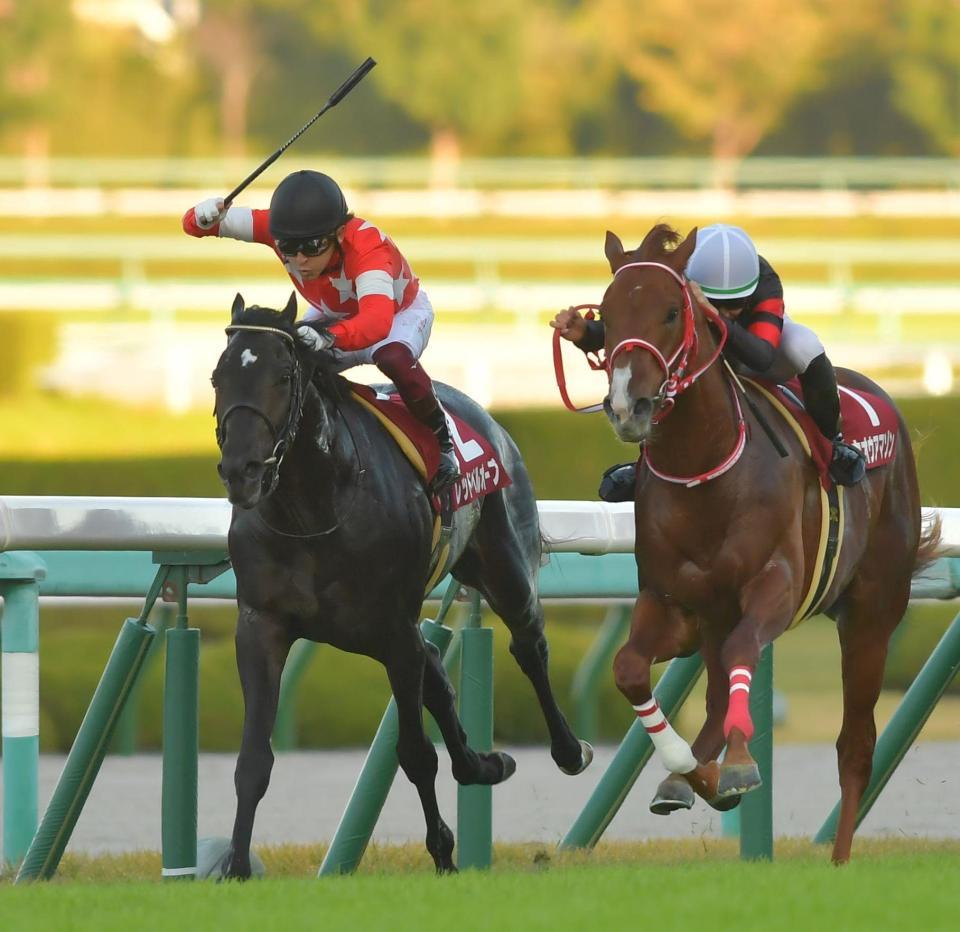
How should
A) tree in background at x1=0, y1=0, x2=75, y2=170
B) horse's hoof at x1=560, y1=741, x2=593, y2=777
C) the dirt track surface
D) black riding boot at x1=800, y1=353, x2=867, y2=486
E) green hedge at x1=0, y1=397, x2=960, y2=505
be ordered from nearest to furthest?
1. black riding boot at x1=800, y1=353, x2=867, y2=486
2. horse's hoof at x1=560, y1=741, x2=593, y2=777
3. the dirt track surface
4. green hedge at x1=0, y1=397, x2=960, y2=505
5. tree in background at x1=0, y1=0, x2=75, y2=170

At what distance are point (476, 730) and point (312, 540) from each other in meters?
0.98

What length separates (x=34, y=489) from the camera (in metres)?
11.4

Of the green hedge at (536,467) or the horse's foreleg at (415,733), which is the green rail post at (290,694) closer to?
the horse's foreleg at (415,733)

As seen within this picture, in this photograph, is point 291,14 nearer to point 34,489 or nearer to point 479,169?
point 479,169

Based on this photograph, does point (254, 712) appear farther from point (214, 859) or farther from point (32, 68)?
point (32, 68)

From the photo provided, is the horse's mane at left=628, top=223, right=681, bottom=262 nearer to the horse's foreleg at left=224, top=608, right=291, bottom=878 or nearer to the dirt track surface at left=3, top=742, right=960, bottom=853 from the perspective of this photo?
the horse's foreleg at left=224, top=608, right=291, bottom=878

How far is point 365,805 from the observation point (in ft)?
18.5

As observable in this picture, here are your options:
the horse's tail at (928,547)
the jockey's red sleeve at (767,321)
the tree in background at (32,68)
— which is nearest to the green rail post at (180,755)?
the jockey's red sleeve at (767,321)

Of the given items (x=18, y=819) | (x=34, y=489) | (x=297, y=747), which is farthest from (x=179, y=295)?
(x=18, y=819)

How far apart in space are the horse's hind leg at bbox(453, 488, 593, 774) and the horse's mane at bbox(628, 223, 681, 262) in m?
1.06

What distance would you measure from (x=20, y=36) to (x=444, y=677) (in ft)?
102

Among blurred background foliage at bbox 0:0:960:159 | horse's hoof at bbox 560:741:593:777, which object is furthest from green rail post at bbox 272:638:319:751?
blurred background foliage at bbox 0:0:960:159

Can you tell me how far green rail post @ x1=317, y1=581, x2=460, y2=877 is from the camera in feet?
18.4

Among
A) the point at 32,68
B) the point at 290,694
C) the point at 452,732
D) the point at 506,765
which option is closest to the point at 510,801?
the point at 290,694
